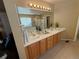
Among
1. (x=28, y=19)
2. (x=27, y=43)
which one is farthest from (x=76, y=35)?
(x=27, y=43)

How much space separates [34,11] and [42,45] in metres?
1.31

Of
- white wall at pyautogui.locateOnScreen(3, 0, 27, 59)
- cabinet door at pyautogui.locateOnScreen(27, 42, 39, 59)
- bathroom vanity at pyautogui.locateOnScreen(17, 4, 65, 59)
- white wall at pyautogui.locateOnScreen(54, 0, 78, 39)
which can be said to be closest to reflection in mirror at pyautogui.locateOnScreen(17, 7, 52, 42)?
bathroom vanity at pyautogui.locateOnScreen(17, 4, 65, 59)

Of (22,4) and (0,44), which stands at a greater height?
(22,4)

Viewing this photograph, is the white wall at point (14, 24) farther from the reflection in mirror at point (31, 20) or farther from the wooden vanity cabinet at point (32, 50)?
the reflection in mirror at point (31, 20)

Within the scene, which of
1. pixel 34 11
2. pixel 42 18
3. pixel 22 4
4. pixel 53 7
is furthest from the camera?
pixel 53 7

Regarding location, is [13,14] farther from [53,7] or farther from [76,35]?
[76,35]

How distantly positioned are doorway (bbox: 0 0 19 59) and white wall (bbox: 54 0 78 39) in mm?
3134

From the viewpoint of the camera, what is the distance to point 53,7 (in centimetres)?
432

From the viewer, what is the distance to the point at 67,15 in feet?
13.9

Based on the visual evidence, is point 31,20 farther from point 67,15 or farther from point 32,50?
point 67,15

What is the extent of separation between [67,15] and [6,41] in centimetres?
345

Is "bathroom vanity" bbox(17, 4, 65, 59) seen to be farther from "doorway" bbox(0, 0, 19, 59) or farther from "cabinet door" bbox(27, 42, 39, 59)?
"doorway" bbox(0, 0, 19, 59)

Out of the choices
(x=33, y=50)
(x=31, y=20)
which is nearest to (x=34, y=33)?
(x=31, y=20)

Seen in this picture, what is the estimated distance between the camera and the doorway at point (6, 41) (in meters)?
1.76
